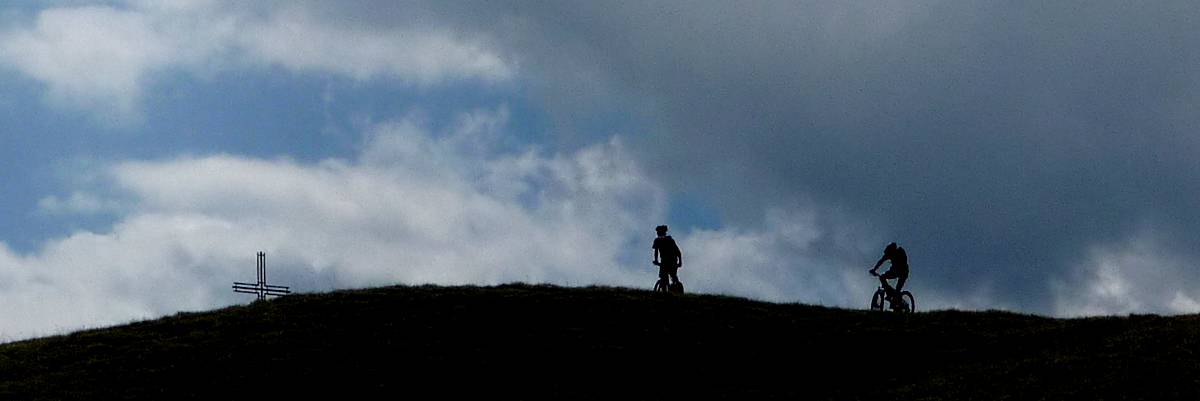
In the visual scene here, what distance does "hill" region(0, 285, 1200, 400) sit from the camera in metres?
32.4

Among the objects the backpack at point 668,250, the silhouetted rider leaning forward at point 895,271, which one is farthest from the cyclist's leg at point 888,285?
the backpack at point 668,250

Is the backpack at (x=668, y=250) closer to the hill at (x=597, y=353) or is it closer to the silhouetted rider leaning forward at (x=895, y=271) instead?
the hill at (x=597, y=353)

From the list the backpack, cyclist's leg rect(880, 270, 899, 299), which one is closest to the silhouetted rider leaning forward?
cyclist's leg rect(880, 270, 899, 299)

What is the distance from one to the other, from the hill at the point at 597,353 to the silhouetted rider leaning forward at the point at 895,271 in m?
1.62

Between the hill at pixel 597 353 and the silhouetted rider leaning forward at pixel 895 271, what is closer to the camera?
the hill at pixel 597 353

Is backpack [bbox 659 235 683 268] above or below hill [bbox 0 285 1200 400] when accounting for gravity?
above

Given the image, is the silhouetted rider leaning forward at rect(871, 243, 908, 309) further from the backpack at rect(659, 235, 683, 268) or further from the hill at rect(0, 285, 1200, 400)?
the backpack at rect(659, 235, 683, 268)

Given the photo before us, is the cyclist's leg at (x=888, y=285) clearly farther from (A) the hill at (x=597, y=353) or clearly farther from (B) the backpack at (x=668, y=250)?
(B) the backpack at (x=668, y=250)

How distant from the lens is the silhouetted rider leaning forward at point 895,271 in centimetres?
4266

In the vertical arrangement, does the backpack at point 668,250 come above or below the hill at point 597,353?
above

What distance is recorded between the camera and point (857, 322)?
132 feet

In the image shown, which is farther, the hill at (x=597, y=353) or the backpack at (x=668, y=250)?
the backpack at (x=668, y=250)

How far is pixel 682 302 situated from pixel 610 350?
6942 mm

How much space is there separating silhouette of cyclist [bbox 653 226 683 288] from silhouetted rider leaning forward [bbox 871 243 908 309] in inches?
254
